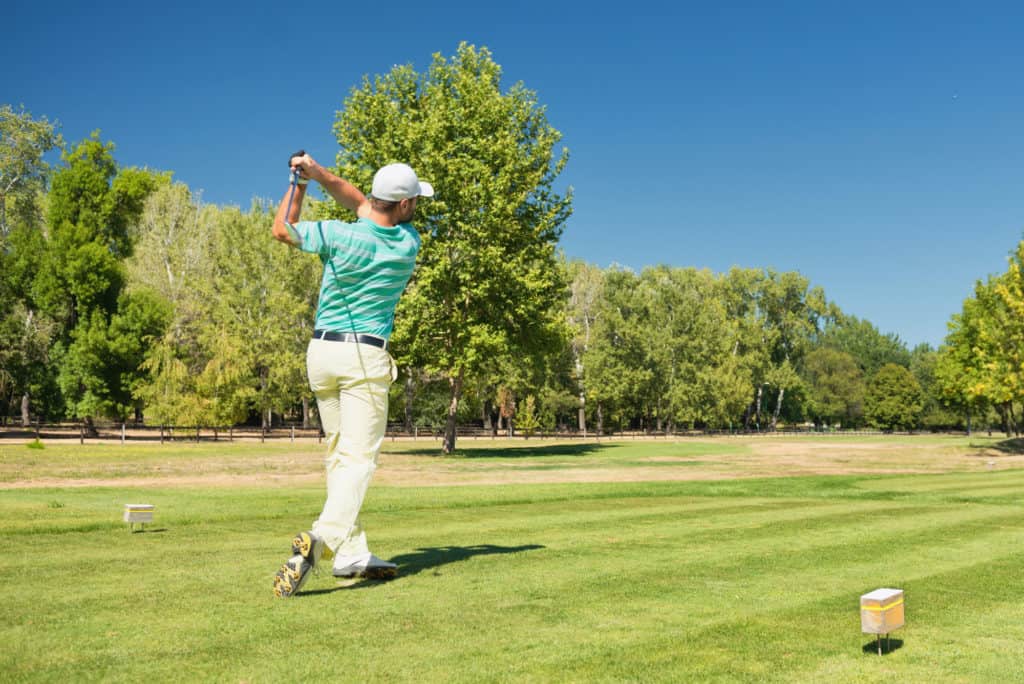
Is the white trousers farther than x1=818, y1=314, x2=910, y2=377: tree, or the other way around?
x1=818, y1=314, x2=910, y2=377: tree

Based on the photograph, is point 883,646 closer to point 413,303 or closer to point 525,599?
point 525,599

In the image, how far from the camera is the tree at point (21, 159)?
2346 inches

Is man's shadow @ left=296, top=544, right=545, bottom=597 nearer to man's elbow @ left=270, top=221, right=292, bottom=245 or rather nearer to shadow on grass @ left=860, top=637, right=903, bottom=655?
man's elbow @ left=270, top=221, right=292, bottom=245

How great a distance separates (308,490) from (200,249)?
2209 inches

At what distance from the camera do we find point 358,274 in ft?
22.5

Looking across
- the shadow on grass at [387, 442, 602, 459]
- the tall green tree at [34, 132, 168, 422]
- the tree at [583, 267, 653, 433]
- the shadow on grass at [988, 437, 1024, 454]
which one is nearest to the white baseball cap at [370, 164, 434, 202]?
the shadow on grass at [387, 442, 602, 459]

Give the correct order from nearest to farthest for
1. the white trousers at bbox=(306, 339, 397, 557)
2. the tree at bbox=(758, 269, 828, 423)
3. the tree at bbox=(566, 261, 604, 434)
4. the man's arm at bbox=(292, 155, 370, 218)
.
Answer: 1. the man's arm at bbox=(292, 155, 370, 218)
2. the white trousers at bbox=(306, 339, 397, 557)
3. the tree at bbox=(566, 261, 604, 434)
4. the tree at bbox=(758, 269, 828, 423)

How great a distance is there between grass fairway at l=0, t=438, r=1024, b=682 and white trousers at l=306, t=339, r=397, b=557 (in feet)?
1.51

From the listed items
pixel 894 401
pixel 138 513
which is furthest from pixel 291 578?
pixel 894 401

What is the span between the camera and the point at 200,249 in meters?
70.6

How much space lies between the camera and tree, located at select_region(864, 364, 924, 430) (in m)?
138

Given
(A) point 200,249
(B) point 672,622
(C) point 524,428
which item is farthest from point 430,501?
(C) point 524,428

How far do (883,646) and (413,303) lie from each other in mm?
35965

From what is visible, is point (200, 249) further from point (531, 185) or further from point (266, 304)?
point (531, 185)
